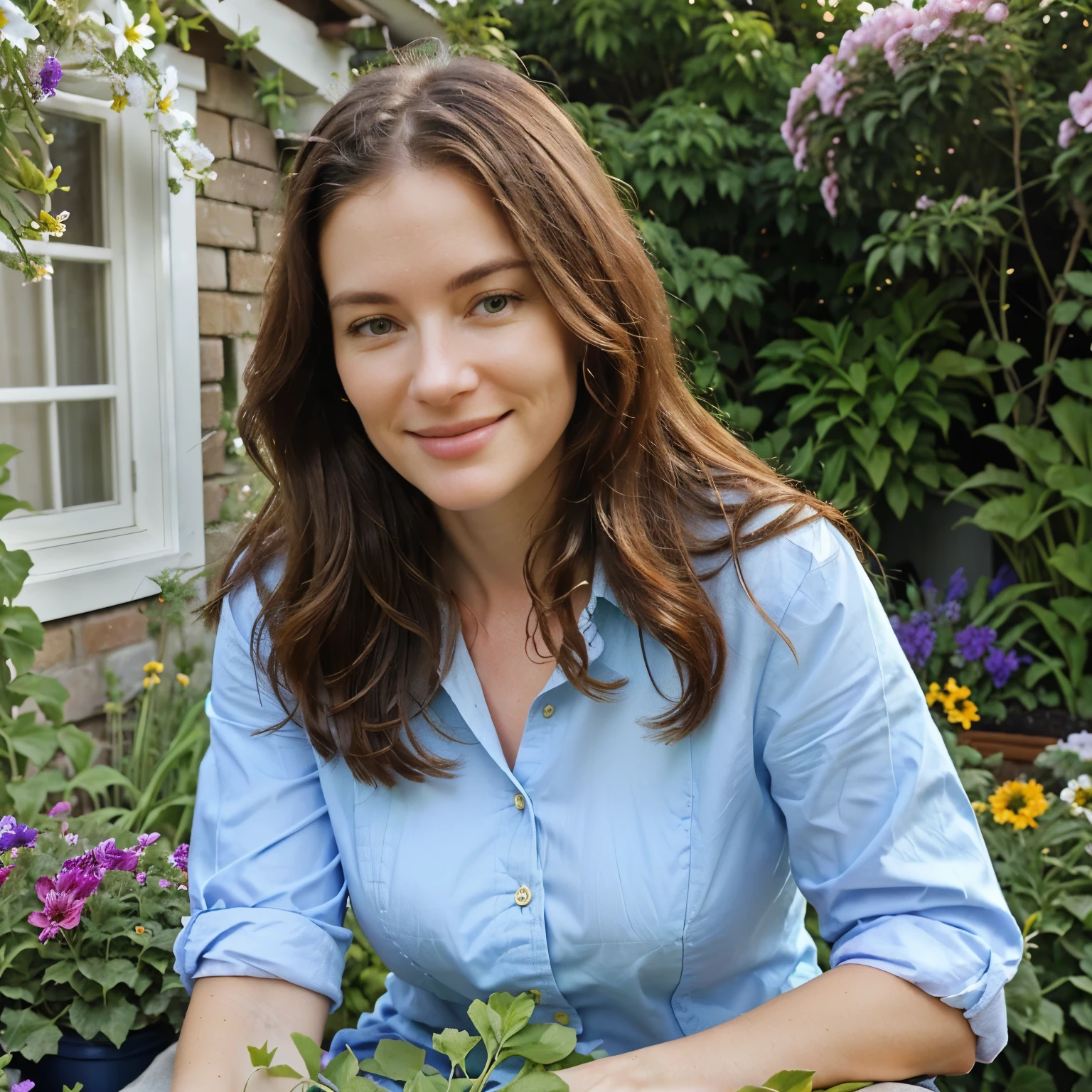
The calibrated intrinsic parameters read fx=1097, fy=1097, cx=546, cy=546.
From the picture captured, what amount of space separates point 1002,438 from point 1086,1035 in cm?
Answer: 181

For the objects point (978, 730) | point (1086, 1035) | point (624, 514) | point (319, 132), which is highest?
point (319, 132)

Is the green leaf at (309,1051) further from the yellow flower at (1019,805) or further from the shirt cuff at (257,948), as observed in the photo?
the yellow flower at (1019,805)

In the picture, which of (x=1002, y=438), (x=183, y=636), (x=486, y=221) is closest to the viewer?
(x=486, y=221)

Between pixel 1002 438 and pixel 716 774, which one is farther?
pixel 1002 438

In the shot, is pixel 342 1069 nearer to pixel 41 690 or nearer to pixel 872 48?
pixel 41 690

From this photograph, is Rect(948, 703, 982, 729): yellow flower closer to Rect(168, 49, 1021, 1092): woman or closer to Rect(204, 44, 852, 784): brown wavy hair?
Rect(168, 49, 1021, 1092): woman

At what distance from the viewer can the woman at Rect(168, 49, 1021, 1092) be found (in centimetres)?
112

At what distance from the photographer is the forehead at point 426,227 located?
1.10m

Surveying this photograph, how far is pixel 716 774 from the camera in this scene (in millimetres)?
1201

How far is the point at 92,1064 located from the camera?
166 centimetres

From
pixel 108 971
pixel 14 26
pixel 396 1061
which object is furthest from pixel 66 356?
pixel 396 1061

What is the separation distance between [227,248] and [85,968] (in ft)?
6.74

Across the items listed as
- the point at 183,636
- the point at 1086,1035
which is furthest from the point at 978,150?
the point at 183,636

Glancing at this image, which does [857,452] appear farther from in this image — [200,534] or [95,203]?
[95,203]
